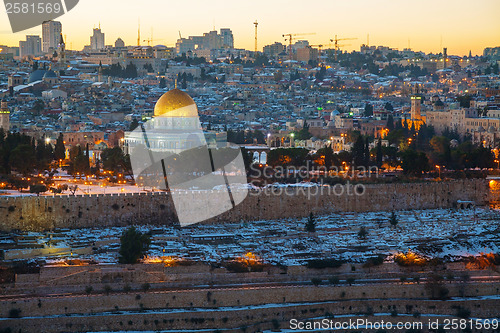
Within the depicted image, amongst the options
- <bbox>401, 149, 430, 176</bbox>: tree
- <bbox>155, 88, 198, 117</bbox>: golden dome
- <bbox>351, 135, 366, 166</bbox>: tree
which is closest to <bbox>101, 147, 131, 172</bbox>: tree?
<bbox>351, 135, 366, 166</bbox>: tree

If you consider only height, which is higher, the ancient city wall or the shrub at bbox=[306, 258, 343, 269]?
the ancient city wall

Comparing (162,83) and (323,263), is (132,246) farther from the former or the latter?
(162,83)

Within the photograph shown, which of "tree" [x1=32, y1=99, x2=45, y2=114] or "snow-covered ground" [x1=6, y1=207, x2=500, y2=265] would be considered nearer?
"snow-covered ground" [x1=6, y1=207, x2=500, y2=265]

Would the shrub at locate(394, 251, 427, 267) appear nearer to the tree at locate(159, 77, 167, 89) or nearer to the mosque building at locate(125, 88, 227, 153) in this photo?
the mosque building at locate(125, 88, 227, 153)

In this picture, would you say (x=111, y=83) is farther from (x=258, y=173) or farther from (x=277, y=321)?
(x=277, y=321)

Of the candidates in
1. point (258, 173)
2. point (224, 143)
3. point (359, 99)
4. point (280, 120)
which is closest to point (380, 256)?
point (258, 173)
